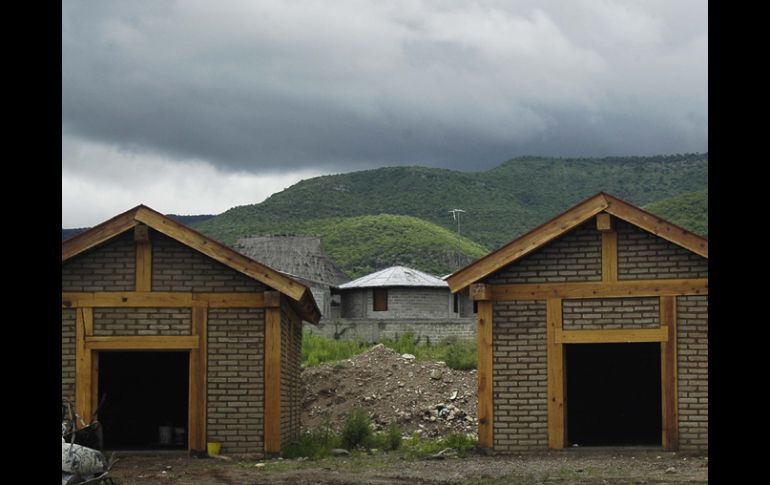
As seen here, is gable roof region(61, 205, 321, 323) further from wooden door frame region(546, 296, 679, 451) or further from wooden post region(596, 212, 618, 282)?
wooden post region(596, 212, 618, 282)

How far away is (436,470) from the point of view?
16.7 meters

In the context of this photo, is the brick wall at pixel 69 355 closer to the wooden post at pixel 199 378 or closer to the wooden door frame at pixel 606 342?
the wooden post at pixel 199 378

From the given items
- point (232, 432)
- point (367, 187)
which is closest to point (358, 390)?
point (232, 432)

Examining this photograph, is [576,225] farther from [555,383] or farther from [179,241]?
[179,241]

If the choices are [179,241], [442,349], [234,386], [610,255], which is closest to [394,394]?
[234,386]

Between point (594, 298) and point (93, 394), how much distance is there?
28.0ft

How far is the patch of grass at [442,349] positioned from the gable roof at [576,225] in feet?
38.9

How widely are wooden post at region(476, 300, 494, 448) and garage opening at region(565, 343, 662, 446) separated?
14.5ft

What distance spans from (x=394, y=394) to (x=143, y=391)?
7368mm

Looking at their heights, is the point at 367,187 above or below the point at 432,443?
above

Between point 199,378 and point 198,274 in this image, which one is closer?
point 199,378
